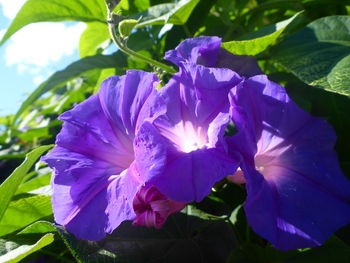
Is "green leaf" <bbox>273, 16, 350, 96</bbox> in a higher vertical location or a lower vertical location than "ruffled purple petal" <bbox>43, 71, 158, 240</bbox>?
lower

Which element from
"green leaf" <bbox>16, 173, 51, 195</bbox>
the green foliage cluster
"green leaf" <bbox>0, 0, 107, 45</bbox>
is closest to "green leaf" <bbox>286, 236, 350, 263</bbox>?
the green foliage cluster

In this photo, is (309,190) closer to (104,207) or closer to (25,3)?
(104,207)

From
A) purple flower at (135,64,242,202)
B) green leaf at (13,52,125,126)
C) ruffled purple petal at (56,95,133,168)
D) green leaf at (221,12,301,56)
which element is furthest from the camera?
green leaf at (13,52,125,126)

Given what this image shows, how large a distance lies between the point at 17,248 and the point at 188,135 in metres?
→ 0.33

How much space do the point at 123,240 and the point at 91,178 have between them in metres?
0.11

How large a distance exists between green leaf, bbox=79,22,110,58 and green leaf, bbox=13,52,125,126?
0.13 meters

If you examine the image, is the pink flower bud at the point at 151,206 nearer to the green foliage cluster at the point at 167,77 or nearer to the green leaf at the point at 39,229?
the green foliage cluster at the point at 167,77

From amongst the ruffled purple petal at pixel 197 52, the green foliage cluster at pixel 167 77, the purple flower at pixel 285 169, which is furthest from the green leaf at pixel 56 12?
the purple flower at pixel 285 169

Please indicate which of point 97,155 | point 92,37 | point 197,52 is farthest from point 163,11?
point 92,37

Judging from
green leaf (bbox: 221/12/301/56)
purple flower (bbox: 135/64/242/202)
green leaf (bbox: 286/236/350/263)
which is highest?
purple flower (bbox: 135/64/242/202)

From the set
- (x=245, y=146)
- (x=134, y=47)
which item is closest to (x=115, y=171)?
(x=245, y=146)

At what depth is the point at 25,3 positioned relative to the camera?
0.94 m

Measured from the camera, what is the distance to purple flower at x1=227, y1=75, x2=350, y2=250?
20.5 inches

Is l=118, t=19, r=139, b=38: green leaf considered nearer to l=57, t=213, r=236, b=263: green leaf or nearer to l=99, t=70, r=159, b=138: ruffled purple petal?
l=99, t=70, r=159, b=138: ruffled purple petal
